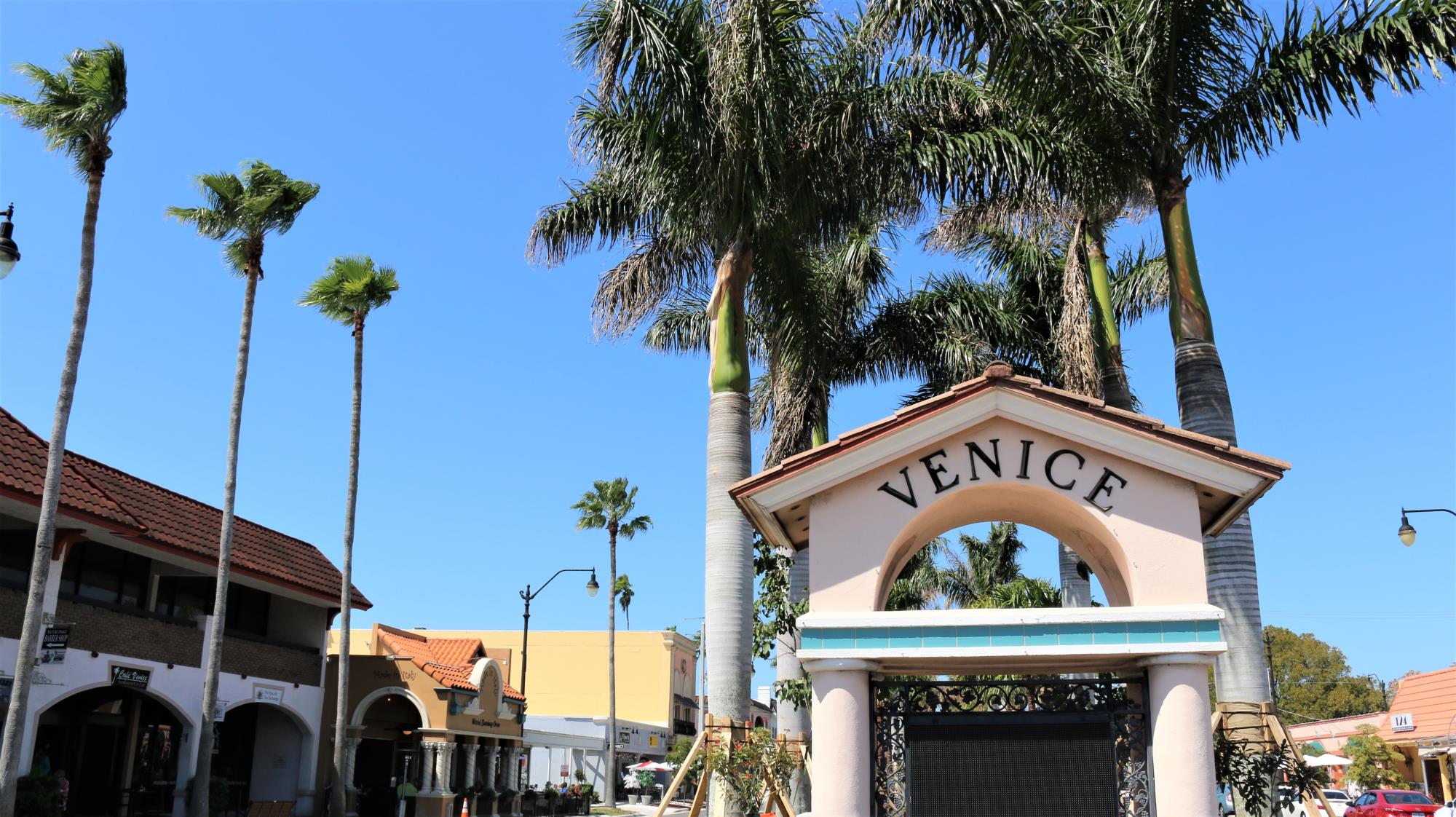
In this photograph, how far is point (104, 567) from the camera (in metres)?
24.6

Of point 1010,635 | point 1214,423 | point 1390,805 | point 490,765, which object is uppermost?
point 1214,423

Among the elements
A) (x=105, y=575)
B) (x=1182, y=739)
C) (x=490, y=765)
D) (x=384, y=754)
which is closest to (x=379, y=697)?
(x=384, y=754)

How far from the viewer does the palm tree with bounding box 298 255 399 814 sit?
98.1ft

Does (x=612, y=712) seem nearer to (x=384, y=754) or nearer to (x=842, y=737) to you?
(x=384, y=754)

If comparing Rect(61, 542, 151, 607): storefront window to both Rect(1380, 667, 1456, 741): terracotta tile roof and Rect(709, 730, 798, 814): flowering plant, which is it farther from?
Rect(1380, 667, 1456, 741): terracotta tile roof

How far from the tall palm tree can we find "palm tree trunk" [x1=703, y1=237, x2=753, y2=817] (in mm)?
4428

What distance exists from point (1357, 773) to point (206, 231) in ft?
144

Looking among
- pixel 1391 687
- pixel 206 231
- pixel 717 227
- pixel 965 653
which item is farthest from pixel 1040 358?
pixel 1391 687

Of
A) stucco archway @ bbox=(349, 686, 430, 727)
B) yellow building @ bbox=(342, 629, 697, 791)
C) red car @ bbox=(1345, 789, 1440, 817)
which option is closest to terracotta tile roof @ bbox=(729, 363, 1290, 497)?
stucco archway @ bbox=(349, 686, 430, 727)

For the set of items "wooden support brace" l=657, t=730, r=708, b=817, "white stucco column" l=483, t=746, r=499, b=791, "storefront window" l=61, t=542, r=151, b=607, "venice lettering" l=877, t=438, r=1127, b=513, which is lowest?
"white stucco column" l=483, t=746, r=499, b=791

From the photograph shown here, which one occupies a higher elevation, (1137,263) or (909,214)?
(1137,263)

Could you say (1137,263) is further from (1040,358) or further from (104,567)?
(104,567)

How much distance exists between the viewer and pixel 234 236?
25.4 metres

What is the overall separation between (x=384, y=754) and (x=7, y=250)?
24154 millimetres
